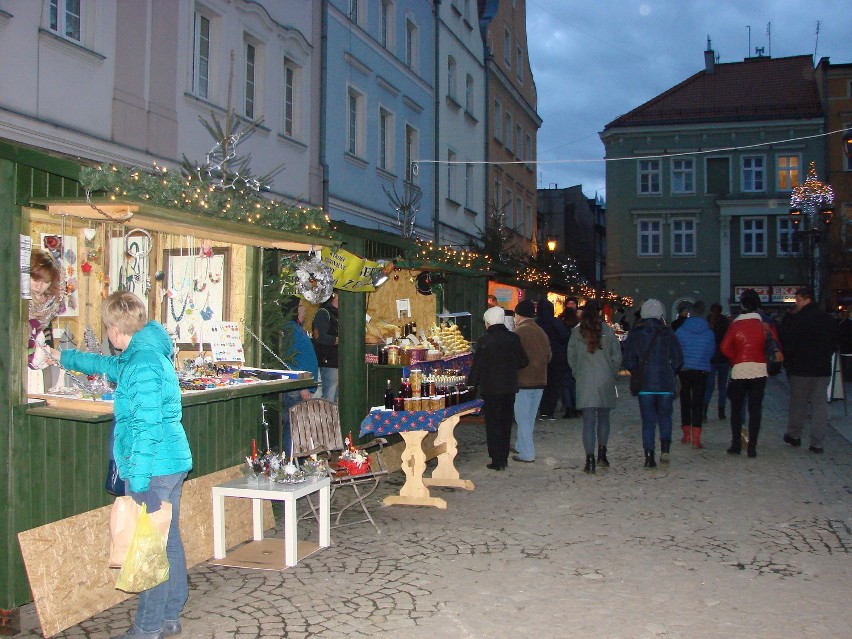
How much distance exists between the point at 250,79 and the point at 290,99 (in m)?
1.36

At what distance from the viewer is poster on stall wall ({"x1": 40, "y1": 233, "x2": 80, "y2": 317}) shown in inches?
216

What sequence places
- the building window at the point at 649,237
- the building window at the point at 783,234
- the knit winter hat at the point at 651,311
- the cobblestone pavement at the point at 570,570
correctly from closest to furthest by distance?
the cobblestone pavement at the point at 570,570 → the knit winter hat at the point at 651,311 → the building window at the point at 783,234 → the building window at the point at 649,237

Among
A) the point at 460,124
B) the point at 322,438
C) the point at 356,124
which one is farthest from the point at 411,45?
the point at 322,438

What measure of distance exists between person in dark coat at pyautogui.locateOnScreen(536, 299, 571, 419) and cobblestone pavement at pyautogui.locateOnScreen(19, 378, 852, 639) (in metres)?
4.58

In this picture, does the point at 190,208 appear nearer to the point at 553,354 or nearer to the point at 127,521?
the point at 127,521

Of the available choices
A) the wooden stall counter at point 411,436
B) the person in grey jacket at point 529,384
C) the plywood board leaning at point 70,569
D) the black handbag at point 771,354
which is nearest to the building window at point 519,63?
the black handbag at point 771,354

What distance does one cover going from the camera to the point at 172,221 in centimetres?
551

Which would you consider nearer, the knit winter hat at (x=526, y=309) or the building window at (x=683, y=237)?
the knit winter hat at (x=526, y=309)

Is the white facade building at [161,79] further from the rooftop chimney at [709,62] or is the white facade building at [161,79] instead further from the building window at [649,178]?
the rooftop chimney at [709,62]

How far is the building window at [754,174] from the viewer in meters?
40.8

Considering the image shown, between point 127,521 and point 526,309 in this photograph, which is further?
point 526,309

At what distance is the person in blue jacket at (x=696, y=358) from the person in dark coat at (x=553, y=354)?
2613mm

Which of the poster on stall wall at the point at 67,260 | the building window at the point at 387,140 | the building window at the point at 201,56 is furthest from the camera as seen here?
the building window at the point at 387,140

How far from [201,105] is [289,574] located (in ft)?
29.8
